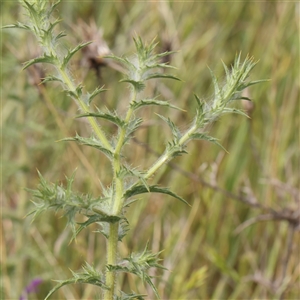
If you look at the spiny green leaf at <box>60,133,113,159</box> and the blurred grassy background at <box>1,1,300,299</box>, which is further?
the blurred grassy background at <box>1,1,300,299</box>

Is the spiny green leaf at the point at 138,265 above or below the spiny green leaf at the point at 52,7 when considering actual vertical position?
below

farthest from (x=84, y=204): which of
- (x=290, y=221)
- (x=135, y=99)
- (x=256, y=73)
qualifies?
(x=256, y=73)

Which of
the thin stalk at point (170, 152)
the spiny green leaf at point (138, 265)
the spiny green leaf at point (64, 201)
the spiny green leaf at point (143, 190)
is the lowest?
the spiny green leaf at point (138, 265)

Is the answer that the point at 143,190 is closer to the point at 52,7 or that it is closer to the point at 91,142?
the point at 91,142

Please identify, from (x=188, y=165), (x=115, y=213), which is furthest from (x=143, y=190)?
(x=188, y=165)

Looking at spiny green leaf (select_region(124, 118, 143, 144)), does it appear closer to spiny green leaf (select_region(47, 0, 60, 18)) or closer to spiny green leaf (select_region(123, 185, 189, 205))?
spiny green leaf (select_region(123, 185, 189, 205))

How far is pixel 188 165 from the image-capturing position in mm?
2303

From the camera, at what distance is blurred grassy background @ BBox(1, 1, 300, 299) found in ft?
6.33

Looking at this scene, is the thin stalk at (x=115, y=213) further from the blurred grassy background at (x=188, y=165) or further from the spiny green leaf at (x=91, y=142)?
the blurred grassy background at (x=188, y=165)

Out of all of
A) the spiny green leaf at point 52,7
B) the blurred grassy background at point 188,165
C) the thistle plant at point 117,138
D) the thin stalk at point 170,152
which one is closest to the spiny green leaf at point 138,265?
the thistle plant at point 117,138

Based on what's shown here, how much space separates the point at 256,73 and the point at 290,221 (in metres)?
1.08

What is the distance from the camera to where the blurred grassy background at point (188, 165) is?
1929 mm

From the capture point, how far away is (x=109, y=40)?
2898 millimetres

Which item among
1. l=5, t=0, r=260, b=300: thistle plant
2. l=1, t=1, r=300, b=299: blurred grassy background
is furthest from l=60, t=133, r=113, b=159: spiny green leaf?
l=1, t=1, r=300, b=299: blurred grassy background
